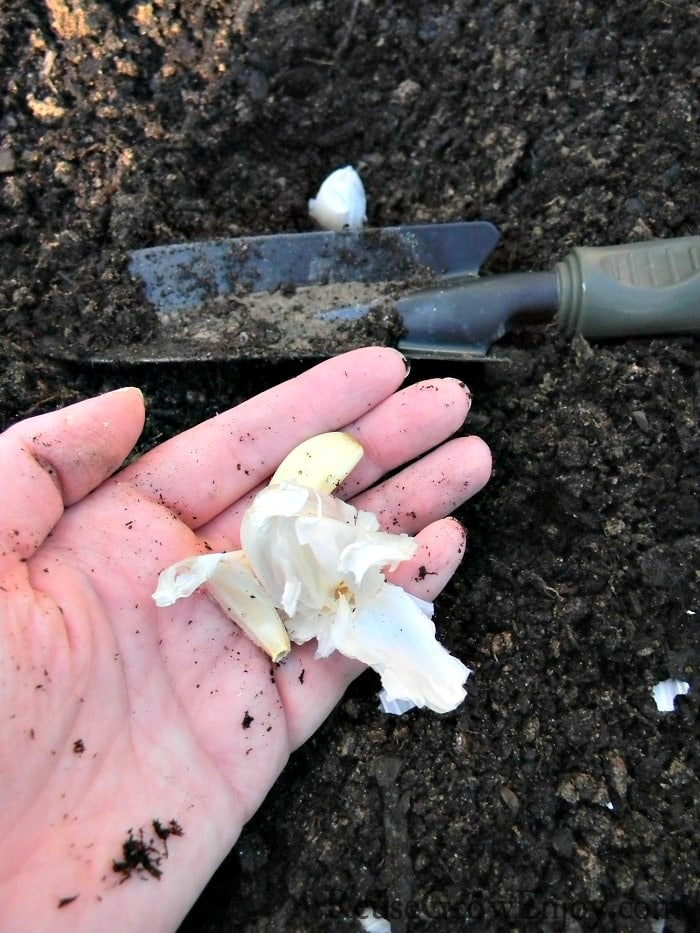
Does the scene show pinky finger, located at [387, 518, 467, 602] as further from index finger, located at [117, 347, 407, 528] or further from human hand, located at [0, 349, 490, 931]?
index finger, located at [117, 347, 407, 528]

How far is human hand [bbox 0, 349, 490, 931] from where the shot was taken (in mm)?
1323

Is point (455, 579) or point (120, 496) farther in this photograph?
point (455, 579)

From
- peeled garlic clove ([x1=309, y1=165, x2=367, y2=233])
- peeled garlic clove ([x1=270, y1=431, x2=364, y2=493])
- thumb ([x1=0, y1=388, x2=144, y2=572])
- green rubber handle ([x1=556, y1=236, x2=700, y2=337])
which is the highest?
peeled garlic clove ([x1=309, y1=165, x2=367, y2=233])

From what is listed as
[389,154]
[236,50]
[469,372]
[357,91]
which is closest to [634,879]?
[469,372]

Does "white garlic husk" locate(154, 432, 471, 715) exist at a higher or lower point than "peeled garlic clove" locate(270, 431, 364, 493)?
lower

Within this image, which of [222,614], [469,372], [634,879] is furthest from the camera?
[469,372]

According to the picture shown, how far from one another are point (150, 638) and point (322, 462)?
0.49m

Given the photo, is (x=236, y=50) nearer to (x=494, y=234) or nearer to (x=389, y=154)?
(x=389, y=154)

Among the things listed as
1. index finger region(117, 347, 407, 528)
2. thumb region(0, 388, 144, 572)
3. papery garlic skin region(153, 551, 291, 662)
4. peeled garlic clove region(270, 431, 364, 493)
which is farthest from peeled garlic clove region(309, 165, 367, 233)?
papery garlic skin region(153, 551, 291, 662)

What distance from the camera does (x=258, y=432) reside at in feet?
5.64

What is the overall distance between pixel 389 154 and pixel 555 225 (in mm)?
521

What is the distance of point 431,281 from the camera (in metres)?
2.03

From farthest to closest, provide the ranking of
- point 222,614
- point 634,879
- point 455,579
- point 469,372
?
point 469,372 < point 455,579 < point 222,614 < point 634,879

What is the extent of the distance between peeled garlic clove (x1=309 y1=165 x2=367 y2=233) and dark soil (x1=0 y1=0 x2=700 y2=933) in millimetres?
51
